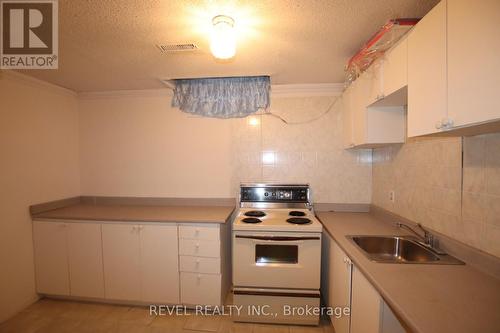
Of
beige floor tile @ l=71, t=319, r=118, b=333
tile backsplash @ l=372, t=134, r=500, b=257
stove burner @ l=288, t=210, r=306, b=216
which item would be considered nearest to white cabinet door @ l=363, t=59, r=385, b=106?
tile backsplash @ l=372, t=134, r=500, b=257

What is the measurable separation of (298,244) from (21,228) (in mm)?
2724

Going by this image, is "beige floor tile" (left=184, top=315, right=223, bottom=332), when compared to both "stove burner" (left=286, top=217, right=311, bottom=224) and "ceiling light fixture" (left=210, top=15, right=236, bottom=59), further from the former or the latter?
"ceiling light fixture" (left=210, top=15, right=236, bottom=59)

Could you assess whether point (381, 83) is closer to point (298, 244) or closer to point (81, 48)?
point (298, 244)

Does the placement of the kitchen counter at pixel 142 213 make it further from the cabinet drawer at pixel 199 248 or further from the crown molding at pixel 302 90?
the crown molding at pixel 302 90

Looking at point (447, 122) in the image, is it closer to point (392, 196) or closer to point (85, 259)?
point (392, 196)

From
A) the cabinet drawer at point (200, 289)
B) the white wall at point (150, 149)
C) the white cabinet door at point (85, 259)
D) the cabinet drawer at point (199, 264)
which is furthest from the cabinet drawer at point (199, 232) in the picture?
the white cabinet door at point (85, 259)

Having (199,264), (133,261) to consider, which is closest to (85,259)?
(133,261)

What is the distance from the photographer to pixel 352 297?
1.40 m

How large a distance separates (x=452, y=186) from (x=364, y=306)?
934mm

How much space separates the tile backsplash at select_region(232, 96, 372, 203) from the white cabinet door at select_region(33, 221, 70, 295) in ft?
6.46

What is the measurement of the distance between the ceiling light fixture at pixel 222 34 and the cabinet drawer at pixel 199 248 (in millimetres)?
1611

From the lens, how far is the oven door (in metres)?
1.86

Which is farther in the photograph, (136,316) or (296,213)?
(296,213)

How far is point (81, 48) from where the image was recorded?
168 centimetres
